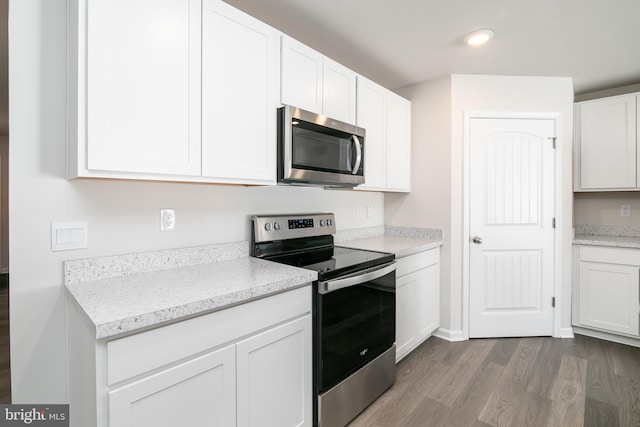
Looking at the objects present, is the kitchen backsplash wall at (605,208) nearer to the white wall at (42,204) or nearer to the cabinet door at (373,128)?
the cabinet door at (373,128)

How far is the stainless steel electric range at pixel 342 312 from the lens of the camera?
61.4 inches

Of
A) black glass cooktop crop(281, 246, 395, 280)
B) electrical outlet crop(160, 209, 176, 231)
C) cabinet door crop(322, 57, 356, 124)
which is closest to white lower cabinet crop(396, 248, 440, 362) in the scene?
black glass cooktop crop(281, 246, 395, 280)

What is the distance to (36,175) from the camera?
1.28 metres

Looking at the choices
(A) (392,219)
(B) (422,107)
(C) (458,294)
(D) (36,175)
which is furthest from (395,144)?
(D) (36,175)

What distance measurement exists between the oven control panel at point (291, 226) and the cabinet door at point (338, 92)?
0.71 metres

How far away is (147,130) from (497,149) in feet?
8.98

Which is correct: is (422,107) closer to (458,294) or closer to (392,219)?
(392,219)

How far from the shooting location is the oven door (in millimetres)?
1552

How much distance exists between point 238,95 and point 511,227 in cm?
253

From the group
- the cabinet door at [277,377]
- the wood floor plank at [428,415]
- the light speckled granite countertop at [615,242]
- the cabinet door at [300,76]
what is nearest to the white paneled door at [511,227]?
the light speckled granite countertop at [615,242]

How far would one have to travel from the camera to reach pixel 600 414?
70.7 inches

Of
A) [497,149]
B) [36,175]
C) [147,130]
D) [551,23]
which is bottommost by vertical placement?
[36,175]

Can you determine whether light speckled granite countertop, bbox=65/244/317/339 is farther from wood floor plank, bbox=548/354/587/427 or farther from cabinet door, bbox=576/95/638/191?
cabinet door, bbox=576/95/638/191

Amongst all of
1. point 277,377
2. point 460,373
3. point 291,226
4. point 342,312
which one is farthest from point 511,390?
point 291,226
